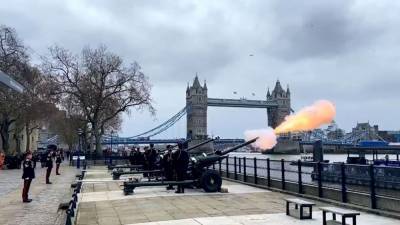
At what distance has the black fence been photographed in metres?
Answer: 13.6

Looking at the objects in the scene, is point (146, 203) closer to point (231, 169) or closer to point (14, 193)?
point (14, 193)

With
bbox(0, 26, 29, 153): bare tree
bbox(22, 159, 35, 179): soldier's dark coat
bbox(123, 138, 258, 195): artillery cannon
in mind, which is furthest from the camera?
bbox(0, 26, 29, 153): bare tree

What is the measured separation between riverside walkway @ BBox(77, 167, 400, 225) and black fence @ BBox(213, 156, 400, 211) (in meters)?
0.60

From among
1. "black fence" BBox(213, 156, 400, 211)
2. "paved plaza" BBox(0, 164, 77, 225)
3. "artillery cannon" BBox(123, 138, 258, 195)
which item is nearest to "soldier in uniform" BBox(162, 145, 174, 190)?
"artillery cannon" BBox(123, 138, 258, 195)

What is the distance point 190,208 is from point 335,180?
5.02 m

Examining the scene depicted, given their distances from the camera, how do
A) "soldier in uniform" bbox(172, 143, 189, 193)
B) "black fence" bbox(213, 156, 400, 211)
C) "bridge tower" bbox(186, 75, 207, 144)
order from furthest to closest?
"bridge tower" bbox(186, 75, 207, 144) < "soldier in uniform" bbox(172, 143, 189, 193) < "black fence" bbox(213, 156, 400, 211)

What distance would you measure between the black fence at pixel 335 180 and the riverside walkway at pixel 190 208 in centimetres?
60

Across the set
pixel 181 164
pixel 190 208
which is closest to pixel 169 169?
pixel 181 164

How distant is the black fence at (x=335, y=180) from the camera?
13580 mm

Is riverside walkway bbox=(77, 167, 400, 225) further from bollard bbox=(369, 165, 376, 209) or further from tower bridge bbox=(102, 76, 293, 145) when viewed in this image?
tower bridge bbox=(102, 76, 293, 145)

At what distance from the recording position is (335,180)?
1673cm

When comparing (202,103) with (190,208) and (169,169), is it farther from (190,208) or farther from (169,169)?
(190,208)

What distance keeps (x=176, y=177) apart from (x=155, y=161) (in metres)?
8.00

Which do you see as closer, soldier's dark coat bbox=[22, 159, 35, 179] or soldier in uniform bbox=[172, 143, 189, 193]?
soldier's dark coat bbox=[22, 159, 35, 179]
